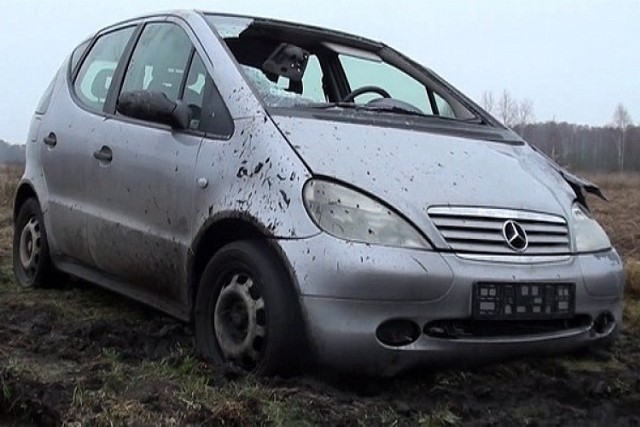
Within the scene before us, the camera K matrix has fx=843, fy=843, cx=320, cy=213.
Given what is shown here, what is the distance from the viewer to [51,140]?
4766mm

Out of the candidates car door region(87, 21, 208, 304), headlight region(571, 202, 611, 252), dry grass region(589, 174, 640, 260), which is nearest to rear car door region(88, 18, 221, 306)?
car door region(87, 21, 208, 304)

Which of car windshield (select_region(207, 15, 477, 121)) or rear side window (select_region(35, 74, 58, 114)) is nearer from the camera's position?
car windshield (select_region(207, 15, 477, 121))

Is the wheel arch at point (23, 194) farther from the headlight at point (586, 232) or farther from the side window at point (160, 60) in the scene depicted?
the headlight at point (586, 232)

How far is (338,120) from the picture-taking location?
11.5ft

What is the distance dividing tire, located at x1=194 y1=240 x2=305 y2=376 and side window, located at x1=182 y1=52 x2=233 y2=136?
0.58 metres

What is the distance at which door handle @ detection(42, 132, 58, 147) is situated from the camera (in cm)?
472

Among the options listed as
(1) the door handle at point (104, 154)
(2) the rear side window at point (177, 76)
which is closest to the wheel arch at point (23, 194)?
(1) the door handle at point (104, 154)

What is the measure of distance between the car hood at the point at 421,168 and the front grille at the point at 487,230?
0.12 ft

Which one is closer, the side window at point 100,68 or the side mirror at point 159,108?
the side mirror at point 159,108

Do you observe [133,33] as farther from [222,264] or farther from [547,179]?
[547,179]

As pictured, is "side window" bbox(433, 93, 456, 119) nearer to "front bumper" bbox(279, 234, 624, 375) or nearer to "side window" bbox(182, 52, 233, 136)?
"side window" bbox(182, 52, 233, 136)

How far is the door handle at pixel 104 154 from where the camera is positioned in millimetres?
4137

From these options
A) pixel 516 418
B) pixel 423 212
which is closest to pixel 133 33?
pixel 423 212

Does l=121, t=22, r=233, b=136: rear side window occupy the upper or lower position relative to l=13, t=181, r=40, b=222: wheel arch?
upper
